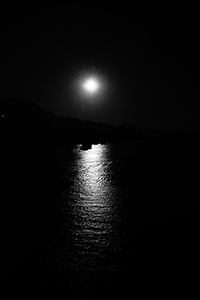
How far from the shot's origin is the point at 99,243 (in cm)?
1731

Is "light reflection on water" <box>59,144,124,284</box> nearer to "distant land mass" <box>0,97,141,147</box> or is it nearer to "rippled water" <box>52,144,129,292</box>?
"rippled water" <box>52,144,129,292</box>

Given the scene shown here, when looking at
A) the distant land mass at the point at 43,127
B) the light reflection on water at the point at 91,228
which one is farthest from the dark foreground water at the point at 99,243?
the distant land mass at the point at 43,127

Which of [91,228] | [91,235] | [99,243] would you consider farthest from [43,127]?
[99,243]

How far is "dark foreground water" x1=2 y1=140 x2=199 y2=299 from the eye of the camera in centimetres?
1238

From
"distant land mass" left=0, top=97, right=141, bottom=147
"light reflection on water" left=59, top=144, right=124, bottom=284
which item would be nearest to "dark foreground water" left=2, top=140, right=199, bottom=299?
"light reflection on water" left=59, top=144, right=124, bottom=284

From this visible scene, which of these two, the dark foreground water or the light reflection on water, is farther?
the light reflection on water

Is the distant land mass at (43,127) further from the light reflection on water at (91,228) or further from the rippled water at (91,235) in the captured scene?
the rippled water at (91,235)

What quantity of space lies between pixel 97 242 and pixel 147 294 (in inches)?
279

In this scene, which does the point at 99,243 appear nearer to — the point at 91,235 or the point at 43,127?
the point at 91,235

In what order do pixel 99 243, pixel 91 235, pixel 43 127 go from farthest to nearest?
pixel 43 127, pixel 91 235, pixel 99 243

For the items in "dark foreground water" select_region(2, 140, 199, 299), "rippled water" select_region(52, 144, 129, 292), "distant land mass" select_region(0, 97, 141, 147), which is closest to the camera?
"dark foreground water" select_region(2, 140, 199, 299)

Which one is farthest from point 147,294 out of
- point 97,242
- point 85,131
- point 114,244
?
point 85,131

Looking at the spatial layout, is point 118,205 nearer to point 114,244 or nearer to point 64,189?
point 114,244

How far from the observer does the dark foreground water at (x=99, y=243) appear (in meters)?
12.4
